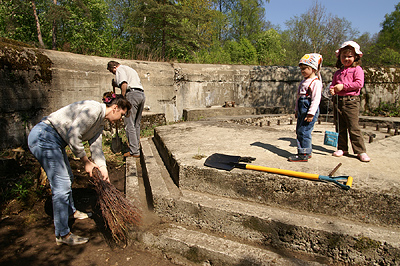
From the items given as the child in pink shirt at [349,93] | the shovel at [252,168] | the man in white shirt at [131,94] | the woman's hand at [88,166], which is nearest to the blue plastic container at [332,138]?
the child in pink shirt at [349,93]

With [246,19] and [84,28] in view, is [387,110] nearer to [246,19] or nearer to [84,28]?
[84,28]

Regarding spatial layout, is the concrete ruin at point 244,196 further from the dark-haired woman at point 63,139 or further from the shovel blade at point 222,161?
the dark-haired woman at point 63,139

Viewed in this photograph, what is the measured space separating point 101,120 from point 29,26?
20456 mm

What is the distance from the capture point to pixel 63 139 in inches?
96.7

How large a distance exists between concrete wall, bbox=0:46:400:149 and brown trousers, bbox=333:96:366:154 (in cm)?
507

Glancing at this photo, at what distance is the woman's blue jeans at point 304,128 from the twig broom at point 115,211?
78.5 inches

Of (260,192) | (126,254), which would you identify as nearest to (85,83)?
(126,254)

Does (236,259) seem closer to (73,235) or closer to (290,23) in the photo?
(73,235)

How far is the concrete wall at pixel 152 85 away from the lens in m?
4.73

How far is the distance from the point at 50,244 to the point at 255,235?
206 cm

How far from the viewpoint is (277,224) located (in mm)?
2215

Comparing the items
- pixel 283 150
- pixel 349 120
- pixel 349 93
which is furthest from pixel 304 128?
pixel 349 93

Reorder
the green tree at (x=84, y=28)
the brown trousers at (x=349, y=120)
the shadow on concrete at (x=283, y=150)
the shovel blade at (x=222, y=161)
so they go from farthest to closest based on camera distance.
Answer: the green tree at (x=84, y=28) < the shadow on concrete at (x=283, y=150) < the brown trousers at (x=349, y=120) < the shovel blade at (x=222, y=161)

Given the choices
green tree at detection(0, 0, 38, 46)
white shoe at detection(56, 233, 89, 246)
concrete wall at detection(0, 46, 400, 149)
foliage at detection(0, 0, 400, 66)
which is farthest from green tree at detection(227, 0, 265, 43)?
white shoe at detection(56, 233, 89, 246)
